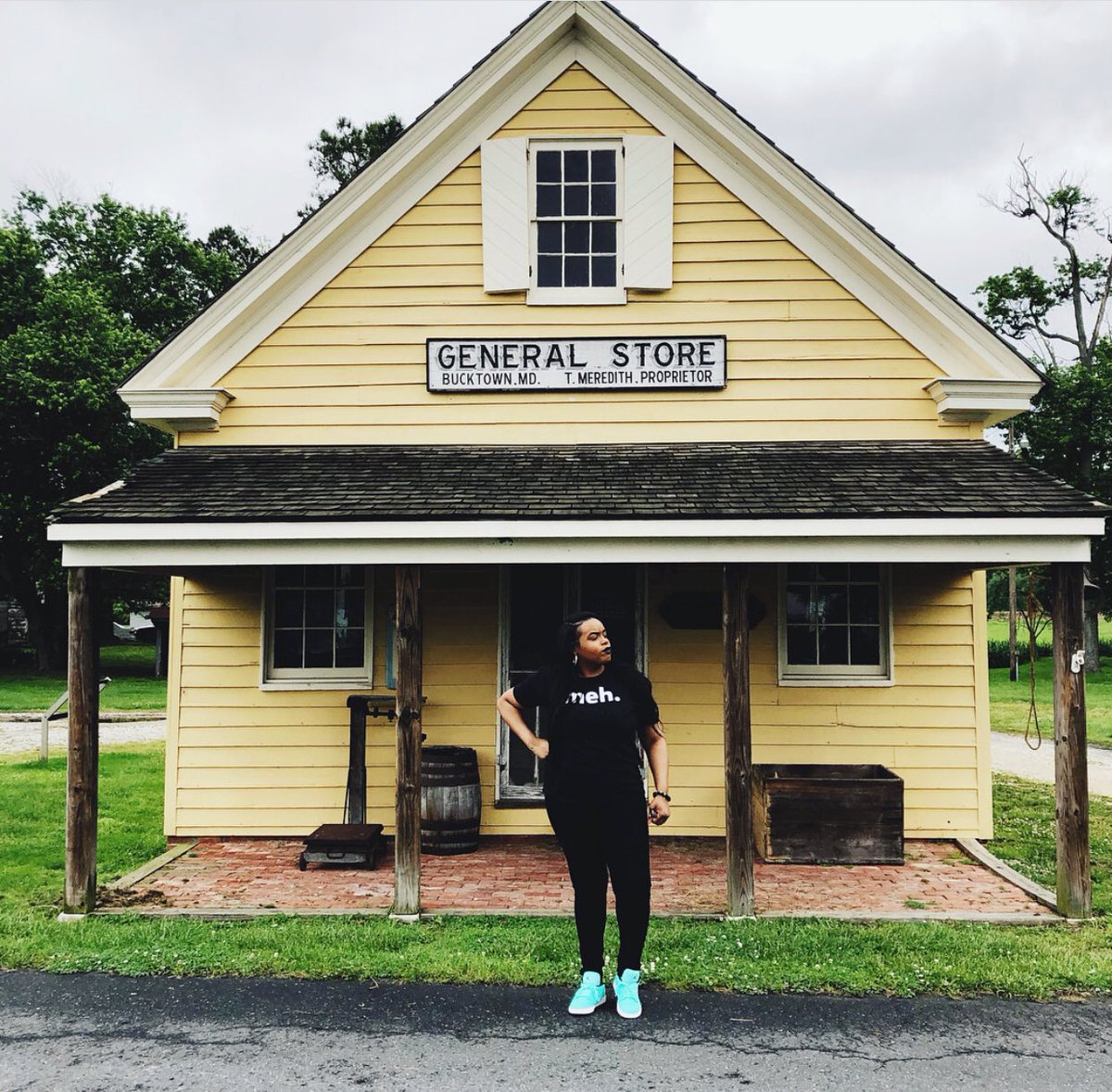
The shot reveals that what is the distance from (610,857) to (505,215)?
19.2 ft

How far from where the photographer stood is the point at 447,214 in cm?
847

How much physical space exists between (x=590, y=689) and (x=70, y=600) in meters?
3.93

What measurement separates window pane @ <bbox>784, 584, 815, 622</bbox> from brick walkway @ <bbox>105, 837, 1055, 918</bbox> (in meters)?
2.09

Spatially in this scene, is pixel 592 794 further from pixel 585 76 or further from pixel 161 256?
pixel 161 256

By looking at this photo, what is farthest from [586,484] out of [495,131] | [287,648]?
[495,131]

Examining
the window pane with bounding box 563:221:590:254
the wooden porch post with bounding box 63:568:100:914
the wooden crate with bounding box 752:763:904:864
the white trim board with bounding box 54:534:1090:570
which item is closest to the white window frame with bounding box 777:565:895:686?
the wooden crate with bounding box 752:763:904:864

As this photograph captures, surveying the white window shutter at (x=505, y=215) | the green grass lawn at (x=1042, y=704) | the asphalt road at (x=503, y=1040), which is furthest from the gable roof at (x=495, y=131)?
the green grass lawn at (x=1042, y=704)

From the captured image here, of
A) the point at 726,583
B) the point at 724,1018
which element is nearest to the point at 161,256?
the point at 726,583

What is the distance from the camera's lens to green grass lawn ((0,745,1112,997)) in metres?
5.06

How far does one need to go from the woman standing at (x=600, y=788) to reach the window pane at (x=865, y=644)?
432 cm

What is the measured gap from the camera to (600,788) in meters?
4.46

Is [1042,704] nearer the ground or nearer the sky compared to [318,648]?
nearer the ground

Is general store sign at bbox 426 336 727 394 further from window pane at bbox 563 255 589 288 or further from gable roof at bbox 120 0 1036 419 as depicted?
gable roof at bbox 120 0 1036 419

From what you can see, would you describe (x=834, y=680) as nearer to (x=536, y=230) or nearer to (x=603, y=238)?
(x=603, y=238)
